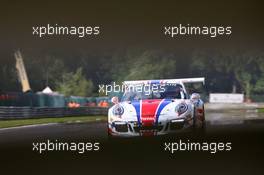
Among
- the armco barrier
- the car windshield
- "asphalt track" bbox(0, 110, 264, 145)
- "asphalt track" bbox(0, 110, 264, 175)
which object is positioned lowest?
"asphalt track" bbox(0, 110, 264, 175)

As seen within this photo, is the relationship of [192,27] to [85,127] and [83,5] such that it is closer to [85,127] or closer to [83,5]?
[83,5]

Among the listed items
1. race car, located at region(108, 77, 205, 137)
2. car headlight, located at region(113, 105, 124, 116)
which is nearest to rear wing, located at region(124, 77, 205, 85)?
race car, located at region(108, 77, 205, 137)

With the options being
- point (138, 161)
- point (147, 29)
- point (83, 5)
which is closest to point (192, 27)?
point (147, 29)

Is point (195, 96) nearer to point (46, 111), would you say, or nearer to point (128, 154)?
point (128, 154)

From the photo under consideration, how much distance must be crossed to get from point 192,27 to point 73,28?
1048 mm

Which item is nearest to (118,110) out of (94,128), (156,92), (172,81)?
(94,128)

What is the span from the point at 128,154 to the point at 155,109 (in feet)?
1.52

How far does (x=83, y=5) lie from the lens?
4512 mm

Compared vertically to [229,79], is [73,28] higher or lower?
higher

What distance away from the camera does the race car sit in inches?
177

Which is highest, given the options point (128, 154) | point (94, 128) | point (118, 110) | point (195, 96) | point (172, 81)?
point (172, 81)

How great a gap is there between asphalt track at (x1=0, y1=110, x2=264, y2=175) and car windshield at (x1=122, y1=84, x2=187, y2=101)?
1.18 feet

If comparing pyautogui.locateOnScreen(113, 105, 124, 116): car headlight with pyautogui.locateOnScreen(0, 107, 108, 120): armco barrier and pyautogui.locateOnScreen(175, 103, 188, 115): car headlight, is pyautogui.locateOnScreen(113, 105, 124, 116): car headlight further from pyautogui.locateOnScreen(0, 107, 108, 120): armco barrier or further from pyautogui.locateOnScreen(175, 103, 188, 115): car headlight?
pyautogui.locateOnScreen(175, 103, 188, 115): car headlight

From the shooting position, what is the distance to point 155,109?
451cm
